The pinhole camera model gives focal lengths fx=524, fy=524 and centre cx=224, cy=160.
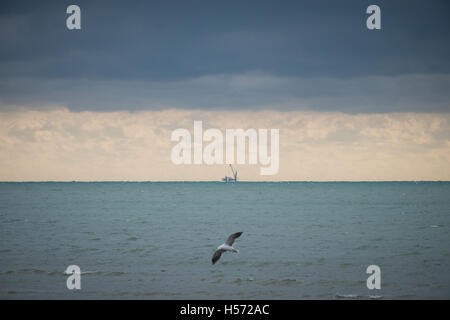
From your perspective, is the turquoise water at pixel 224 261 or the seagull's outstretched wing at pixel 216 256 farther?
the seagull's outstretched wing at pixel 216 256

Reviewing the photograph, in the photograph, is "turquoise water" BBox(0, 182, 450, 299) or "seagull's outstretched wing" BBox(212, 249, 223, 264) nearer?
"turquoise water" BBox(0, 182, 450, 299)

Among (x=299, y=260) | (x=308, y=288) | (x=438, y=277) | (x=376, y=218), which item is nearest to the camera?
(x=308, y=288)

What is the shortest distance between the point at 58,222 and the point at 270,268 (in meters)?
43.3

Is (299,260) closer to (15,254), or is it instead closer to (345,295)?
(345,295)

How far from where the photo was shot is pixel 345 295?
2983 cm

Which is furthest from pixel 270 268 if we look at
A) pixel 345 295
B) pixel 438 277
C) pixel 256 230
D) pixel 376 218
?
pixel 376 218

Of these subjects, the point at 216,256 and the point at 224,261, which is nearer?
the point at 216,256
